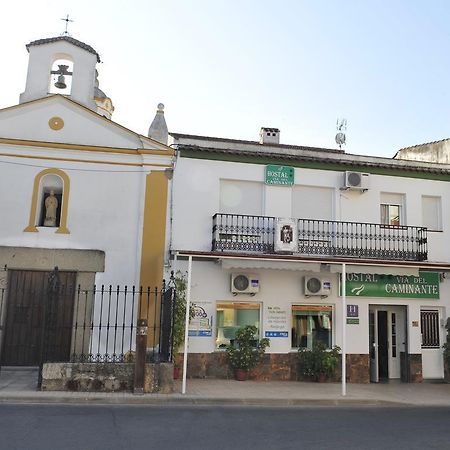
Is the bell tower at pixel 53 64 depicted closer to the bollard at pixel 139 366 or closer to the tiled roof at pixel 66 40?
the tiled roof at pixel 66 40

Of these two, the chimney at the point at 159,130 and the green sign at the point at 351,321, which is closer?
the green sign at the point at 351,321

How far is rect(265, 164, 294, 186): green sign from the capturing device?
550 inches

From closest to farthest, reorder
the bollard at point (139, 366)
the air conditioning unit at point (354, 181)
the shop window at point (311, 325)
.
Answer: the bollard at point (139, 366) → the shop window at point (311, 325) → the air conditioning unit at point (354, 181)

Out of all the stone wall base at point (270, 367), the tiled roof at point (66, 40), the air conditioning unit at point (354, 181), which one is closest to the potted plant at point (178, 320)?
the stone wall base at point (270, 367)

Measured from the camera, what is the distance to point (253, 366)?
12781mm

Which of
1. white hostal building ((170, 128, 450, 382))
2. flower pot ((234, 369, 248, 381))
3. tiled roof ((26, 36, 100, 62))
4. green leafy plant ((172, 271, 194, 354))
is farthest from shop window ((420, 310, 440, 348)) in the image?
tiled roof ((26, 36, 100, 62))

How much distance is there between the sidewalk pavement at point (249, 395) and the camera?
942 cm

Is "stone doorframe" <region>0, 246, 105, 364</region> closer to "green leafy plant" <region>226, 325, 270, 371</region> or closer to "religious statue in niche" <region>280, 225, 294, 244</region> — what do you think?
"green leafy plant" <region>226, 325, 270, 371</region>

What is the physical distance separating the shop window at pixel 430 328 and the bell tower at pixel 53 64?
11.4 meters

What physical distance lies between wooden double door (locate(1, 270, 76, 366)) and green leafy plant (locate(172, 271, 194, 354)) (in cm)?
263

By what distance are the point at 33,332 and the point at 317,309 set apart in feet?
24.9

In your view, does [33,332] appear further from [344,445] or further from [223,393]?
[344,445]

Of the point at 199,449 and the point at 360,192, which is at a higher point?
the point at 360,192

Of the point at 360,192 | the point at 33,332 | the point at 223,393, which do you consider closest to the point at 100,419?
the point at 223,393
